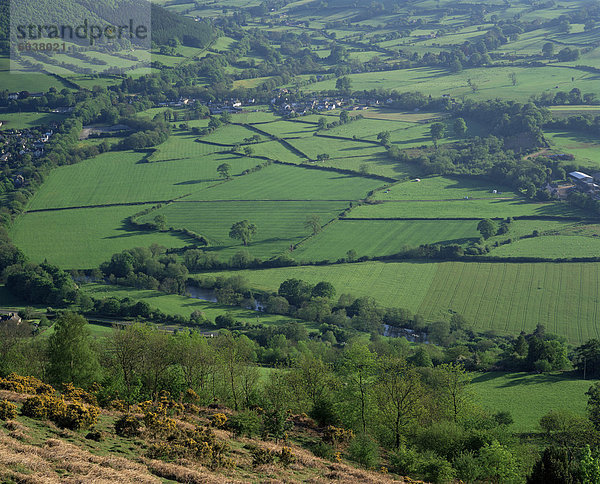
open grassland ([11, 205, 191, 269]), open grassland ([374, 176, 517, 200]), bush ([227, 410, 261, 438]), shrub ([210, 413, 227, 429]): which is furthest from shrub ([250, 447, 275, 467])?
open grassland ([374, 176, 517, 200])

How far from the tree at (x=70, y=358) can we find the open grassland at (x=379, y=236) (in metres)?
69.7

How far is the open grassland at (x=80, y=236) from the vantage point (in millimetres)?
133500

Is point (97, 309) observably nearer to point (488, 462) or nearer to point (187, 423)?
point (187, 423)

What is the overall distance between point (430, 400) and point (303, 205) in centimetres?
9503

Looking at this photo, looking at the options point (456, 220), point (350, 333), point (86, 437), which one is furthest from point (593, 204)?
point (86, 437)

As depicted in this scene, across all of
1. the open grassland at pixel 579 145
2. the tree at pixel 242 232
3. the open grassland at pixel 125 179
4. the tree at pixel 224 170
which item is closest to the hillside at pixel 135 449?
the tree at pixel 242 232

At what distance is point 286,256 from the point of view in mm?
126938

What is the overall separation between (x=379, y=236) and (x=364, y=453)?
88.0 meters

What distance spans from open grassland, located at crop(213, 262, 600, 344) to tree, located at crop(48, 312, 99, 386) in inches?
2231

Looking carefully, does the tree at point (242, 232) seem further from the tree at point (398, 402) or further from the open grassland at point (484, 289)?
the tree at point (398, 402)

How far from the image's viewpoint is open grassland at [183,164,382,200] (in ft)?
531

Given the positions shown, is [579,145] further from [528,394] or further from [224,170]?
[528,394]

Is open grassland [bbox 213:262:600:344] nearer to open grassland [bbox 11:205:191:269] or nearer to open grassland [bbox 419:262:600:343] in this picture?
open grassland [bbox 419:262:600:343]

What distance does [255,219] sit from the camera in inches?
5901
